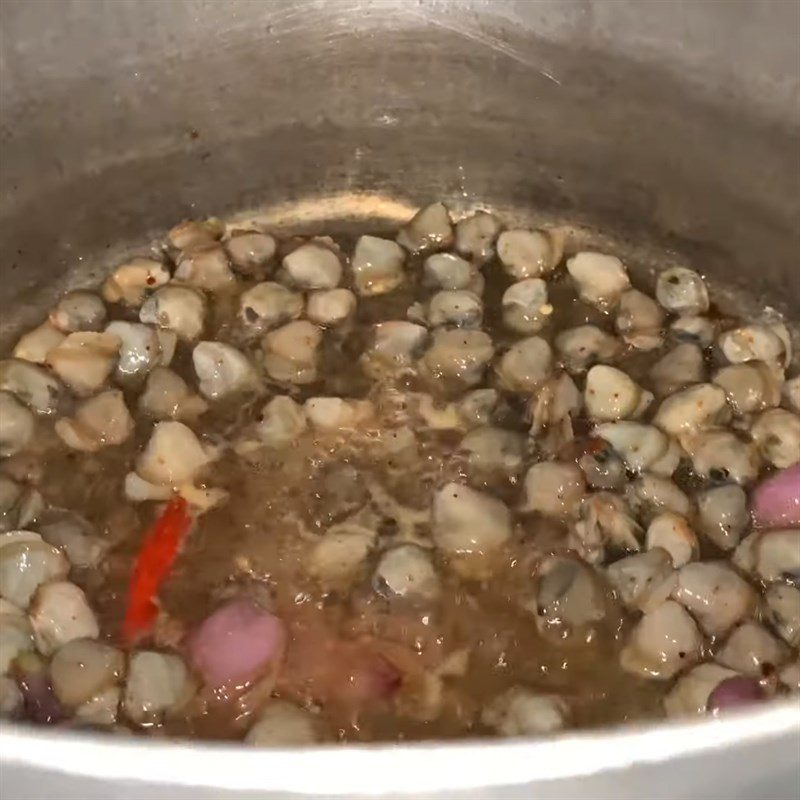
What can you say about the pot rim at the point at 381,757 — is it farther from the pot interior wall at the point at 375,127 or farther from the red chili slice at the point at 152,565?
the pot interior wall at the point at 375,127

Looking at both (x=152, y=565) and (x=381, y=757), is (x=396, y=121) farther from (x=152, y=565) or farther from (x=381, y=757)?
(x=381, y=757)

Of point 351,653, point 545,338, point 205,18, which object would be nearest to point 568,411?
point 545,338

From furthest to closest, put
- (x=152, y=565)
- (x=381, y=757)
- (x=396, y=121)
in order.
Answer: (x=396, y=121) → (x=152, y=565) → (x=381, y=757)

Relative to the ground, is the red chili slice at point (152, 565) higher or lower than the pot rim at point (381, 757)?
lower

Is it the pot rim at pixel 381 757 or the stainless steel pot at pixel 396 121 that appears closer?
the pot rim at pixel 381 757

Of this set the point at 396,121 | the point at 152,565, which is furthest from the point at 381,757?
the point at 396,121

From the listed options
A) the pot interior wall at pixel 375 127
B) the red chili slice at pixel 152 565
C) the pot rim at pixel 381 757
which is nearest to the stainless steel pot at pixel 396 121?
the pot interior wall at pixel 375 127

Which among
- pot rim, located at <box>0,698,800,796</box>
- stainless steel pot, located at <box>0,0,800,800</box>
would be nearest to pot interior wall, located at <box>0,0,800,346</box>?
stainless steel pot, located at <box>0,0,800,800</box>
